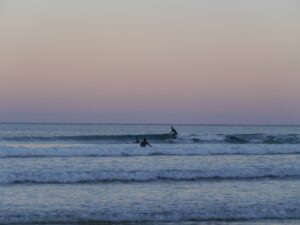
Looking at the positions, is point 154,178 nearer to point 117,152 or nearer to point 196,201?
point 196,201

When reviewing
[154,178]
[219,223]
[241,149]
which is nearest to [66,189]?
[154,178]

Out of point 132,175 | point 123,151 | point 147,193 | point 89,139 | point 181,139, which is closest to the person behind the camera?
point 147,193

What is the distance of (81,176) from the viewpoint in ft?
63.1

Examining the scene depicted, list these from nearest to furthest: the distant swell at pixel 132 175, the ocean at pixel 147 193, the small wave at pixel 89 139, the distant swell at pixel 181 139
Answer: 1. the ocean at pixel 147 193
2. the distant swell at pixel 132 175
3. the small wave at pixel 89 139
4. the distant swell at pixel 181 139

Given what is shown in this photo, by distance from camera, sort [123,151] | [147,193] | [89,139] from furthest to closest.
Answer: [89,139] < [123,151] < [147,193]

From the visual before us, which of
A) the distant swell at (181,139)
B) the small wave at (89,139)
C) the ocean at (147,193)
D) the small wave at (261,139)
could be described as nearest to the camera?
the ocean at (147,193)

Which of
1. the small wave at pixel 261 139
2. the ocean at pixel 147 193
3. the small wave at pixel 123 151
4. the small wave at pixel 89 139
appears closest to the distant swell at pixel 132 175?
the ocean at pixel 147 193

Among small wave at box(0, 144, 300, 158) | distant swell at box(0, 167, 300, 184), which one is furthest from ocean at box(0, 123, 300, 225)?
small wave at box(0, 144, 300, 158)

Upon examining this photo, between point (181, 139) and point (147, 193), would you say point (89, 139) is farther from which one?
point (147, 193)

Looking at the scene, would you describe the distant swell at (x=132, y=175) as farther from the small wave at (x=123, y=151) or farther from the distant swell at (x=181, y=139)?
the distant swell at (x=181, y=139)

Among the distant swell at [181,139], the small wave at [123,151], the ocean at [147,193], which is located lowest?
the ocean at [147,193]

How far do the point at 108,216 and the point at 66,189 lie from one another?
12.7ft

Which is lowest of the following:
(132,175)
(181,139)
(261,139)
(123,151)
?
(132,175)

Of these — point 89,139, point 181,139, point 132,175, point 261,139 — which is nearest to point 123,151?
point 132,175
